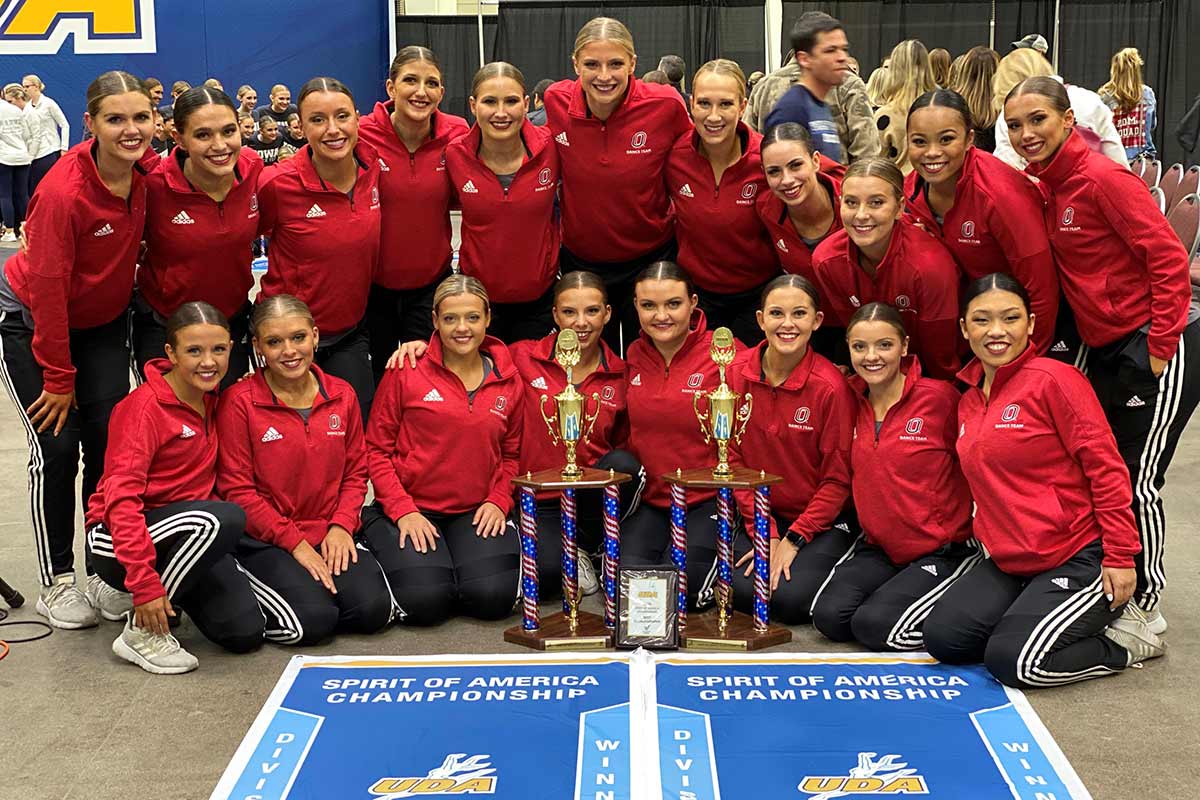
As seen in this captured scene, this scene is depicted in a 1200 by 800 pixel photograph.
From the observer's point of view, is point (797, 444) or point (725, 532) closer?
point (725, 532)

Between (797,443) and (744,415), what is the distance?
215mm

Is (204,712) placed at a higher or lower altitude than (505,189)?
lower

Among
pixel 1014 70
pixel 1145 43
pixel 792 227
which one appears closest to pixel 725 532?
pixel 792 227

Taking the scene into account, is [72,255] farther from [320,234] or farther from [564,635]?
[564,635]

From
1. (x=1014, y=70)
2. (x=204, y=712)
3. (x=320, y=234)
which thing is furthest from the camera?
(x=1014, y=70)

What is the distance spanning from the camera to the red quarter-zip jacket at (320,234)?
4000mm

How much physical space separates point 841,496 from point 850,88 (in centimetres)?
189

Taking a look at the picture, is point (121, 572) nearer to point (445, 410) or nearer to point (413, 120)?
point (445, 410)

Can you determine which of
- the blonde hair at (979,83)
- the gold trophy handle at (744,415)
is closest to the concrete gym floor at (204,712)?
the gold trophy handle at (744,415)

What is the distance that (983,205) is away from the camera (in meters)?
3.57

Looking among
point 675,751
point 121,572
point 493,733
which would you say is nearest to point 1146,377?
point 675,751

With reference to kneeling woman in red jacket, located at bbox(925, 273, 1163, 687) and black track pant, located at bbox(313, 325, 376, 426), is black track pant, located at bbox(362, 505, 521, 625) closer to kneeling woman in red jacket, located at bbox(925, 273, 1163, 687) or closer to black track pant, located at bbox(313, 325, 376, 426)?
black track pant, located at bbox(313, 325, 376, 426)

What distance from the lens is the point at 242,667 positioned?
137 inches

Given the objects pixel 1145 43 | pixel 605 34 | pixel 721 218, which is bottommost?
pixel 721 218
